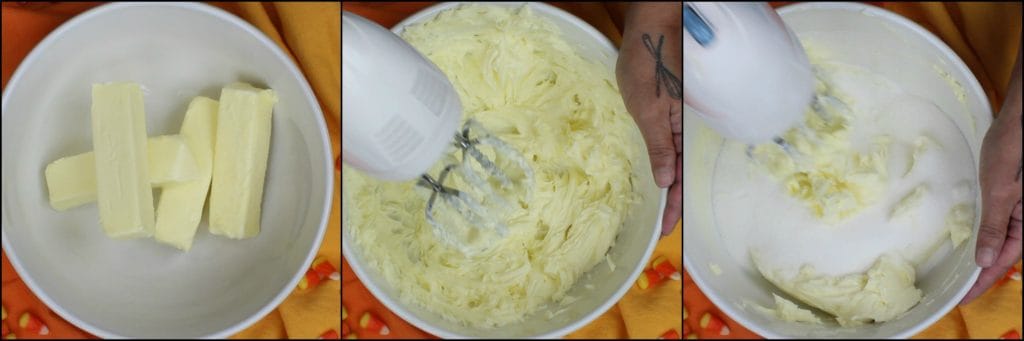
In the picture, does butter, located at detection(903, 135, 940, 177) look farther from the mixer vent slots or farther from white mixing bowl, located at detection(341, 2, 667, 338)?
the mixer vent slots

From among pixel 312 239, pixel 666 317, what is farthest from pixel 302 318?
pixel 666 317

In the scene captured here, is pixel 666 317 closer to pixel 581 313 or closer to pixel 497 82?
pixel 581 313

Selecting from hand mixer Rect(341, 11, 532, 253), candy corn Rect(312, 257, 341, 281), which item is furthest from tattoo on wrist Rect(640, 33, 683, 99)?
candy corn Rect(312, 257, 341, 281)

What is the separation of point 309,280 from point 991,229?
0.57m

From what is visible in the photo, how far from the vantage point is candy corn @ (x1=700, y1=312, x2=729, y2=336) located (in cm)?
65

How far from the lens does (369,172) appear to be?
573 millimetres

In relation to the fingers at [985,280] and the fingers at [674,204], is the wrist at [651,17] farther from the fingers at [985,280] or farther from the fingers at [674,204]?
the fingers at [985,280]

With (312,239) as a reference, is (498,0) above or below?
above

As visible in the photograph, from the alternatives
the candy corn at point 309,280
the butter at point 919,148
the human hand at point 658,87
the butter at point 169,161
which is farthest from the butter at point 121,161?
the butter at point 919,148

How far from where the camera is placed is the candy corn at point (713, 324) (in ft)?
2.12

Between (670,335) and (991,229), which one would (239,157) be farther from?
(991,229)

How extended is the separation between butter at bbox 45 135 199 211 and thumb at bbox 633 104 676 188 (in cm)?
37

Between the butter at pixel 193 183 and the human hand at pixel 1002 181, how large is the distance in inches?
23.0

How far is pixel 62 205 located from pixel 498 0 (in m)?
0.41
